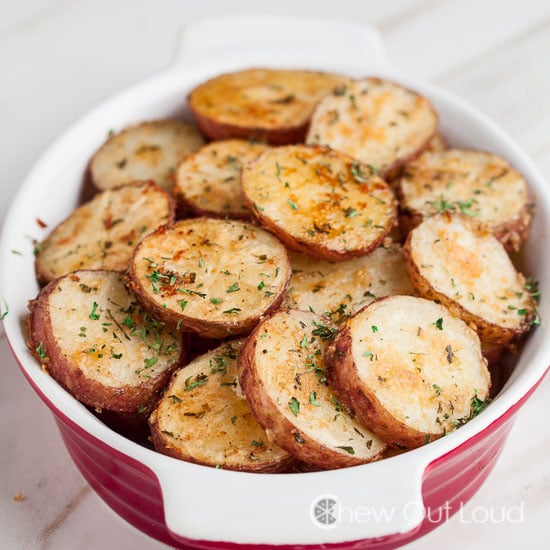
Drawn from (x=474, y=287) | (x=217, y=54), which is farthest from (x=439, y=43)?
(x=474, y=287)

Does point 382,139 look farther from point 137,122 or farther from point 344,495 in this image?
point 344,495

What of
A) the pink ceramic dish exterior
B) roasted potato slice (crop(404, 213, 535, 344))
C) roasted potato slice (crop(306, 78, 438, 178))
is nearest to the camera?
the pink ceramic dish exterior

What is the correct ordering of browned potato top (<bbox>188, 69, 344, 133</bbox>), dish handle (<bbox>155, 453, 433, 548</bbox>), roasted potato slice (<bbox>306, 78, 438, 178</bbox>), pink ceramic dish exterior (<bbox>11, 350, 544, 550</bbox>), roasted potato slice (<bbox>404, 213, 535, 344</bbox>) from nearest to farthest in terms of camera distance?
dish handle (<bbox>155, 453, 433, 548</bbox>) → pink ceramic dish exterior (<bbox>11, 350, 544, 550</bbox>) → roasted potato slice (<bbox>404, 213, 535, 344</bbox>) → roasted potato slice (<bbox>306, 78, 438, 178</bbox>) → browned potato top (<bbox>188, 69, 344, 133</bbox>)

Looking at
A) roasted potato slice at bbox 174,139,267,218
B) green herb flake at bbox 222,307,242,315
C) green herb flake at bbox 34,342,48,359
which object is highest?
green herb flake at bbox 34,342,48,359

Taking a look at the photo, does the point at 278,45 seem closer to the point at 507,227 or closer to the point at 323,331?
the point at 507,227

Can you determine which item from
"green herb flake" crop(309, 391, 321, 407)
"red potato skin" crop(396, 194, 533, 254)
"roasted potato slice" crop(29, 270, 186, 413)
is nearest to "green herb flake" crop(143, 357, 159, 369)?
"roasted potato slice" crop(29, 270, 186, 413)

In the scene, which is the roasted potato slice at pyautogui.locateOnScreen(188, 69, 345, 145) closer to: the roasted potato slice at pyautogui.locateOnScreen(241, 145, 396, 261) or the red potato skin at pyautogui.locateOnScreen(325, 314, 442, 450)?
the roasted potato slice at pyautogui.locateOnScreen(241, 145, 396, 261)

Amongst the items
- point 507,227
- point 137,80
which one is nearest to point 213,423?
point 507,227

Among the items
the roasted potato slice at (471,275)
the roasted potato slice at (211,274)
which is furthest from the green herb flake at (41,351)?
the roasted potato slice at (471,275)
